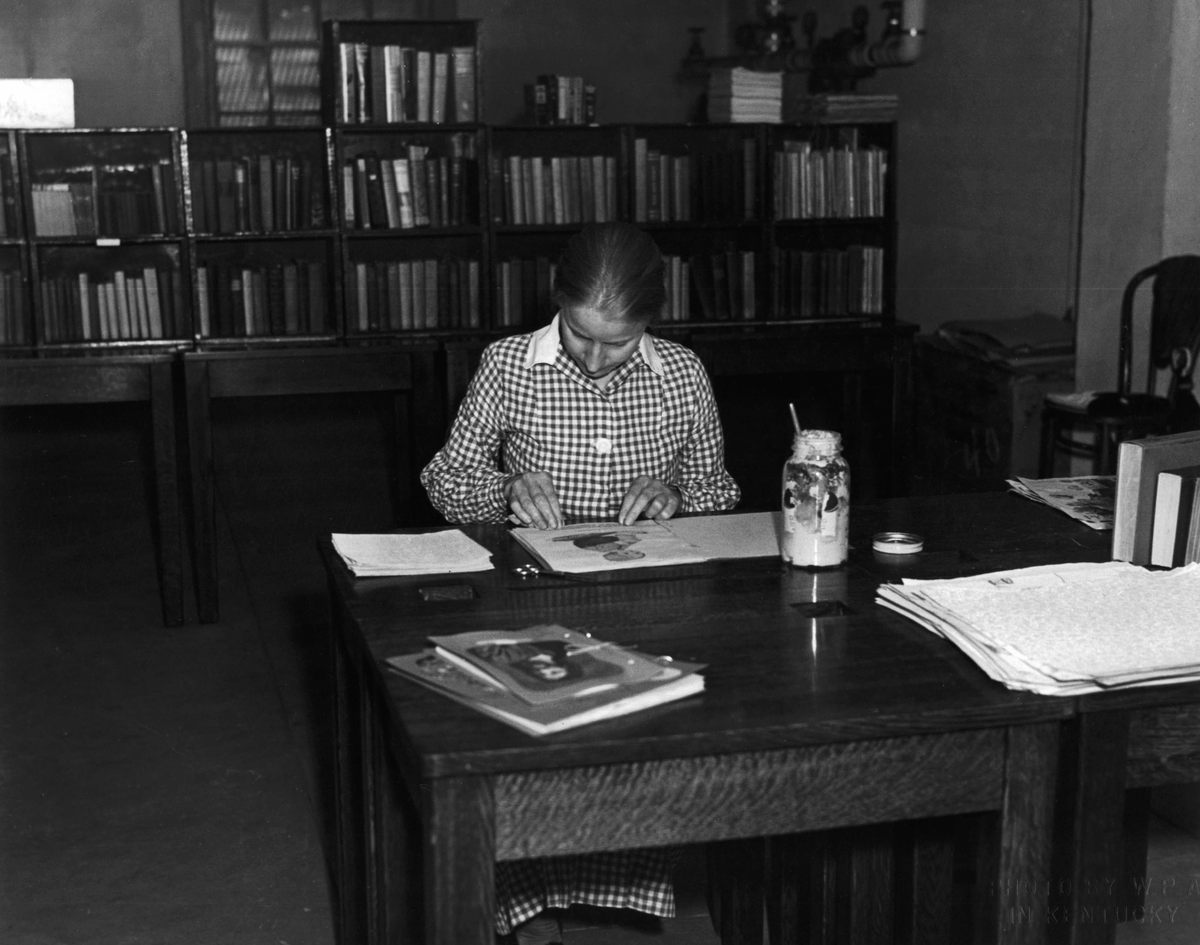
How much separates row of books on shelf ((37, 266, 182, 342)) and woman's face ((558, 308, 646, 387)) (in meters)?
3.48

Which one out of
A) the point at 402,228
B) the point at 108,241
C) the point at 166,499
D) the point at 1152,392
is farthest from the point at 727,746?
the point at 108,241

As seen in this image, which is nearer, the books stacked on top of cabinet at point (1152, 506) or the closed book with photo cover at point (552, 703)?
the closed book with photo cover at point (552, 703)

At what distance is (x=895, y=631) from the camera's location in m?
1.70

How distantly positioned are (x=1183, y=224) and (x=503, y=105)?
438 centimetres

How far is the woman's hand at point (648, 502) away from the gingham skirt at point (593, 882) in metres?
0.53

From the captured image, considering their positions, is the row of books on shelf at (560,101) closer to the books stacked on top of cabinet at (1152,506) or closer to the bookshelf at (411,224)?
the bookshelf at (411,224)

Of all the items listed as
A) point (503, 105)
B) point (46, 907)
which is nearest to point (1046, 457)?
point (46, 907)

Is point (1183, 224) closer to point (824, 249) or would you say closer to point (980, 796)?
point (824, 249)

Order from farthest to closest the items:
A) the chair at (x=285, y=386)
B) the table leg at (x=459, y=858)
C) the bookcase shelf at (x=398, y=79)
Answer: the bookcase shelf at (x=398, y=79) → the chair at (x=285, y=386) → the table leg at (x=459, y=858)

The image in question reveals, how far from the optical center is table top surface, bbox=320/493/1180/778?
1375mm

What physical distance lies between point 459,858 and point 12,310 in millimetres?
4740

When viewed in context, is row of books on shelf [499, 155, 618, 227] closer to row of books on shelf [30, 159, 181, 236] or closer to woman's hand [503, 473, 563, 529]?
row of books on shelf [30, 159, 181, 236]

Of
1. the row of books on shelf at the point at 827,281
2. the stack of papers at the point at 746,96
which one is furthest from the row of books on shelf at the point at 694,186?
the row of books on shelf at the point at 827,281

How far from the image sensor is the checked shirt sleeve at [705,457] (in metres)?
2.61
